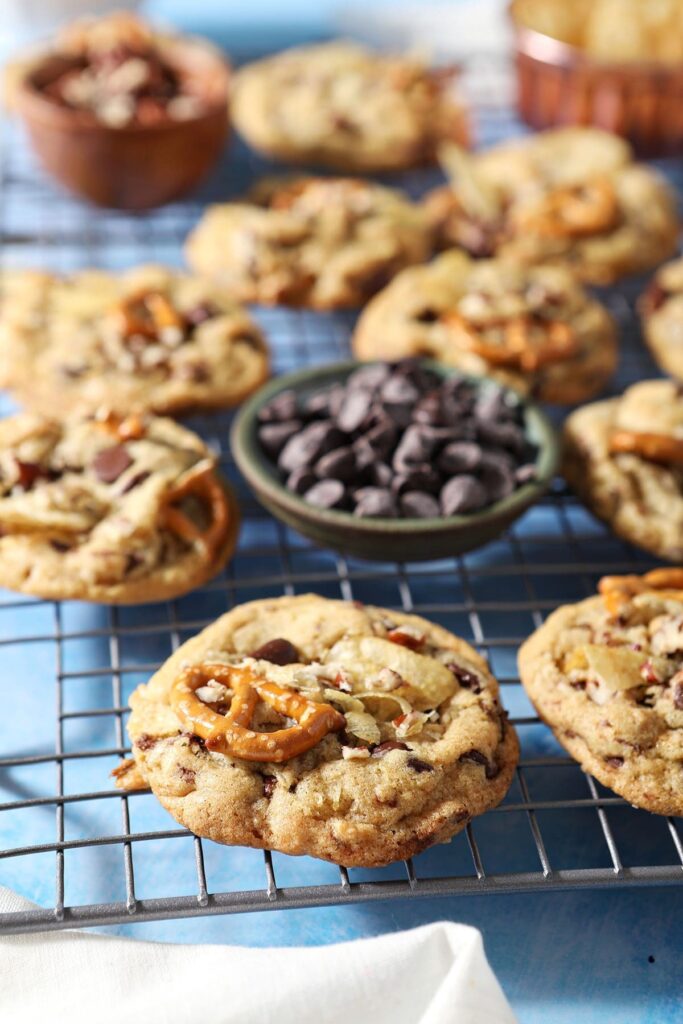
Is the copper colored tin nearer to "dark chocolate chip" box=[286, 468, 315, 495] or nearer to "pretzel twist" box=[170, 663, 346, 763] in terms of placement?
"dark chocolate chip" box=[286, 468, 315, 495]

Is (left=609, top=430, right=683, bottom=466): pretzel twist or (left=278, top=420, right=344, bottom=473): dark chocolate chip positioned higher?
(left=278, top=420, right=344, bottom=473): dark chocolate chip

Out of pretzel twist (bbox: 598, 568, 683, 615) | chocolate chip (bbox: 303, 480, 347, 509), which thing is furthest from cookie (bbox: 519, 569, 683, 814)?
chocolate chip (bbox: 303, 480, 347, 509)

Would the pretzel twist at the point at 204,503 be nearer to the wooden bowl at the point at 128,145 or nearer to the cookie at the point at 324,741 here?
the cookie at the point at 324,741

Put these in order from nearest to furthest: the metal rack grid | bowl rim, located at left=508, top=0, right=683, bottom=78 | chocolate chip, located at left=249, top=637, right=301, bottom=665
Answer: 1. the metal rack grid
2. chocolate chip, located at left=249, top=637, right=301, bottom=665
3. bowl rim, located at left=508, top=0, right=683, bottom=78

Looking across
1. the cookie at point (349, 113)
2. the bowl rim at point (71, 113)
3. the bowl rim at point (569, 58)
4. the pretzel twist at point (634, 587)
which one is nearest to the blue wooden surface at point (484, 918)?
the pretzel twist at point (634, 587)

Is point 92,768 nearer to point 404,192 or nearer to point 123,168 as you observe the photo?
point 123,168

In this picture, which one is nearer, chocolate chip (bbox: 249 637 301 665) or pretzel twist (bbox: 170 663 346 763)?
pretzel twist (bbox: 170 663 346 763)
